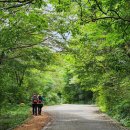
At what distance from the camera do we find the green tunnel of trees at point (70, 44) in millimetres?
13973

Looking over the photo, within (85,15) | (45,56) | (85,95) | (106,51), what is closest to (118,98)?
(106,51)

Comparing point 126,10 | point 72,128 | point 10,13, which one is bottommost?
point 72,128

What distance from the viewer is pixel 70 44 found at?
2384 cm

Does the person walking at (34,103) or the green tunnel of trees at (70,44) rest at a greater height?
the green tunnel of trees at (70,44)

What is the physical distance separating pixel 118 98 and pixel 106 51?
4601 mm

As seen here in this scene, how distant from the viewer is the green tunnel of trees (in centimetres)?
1397

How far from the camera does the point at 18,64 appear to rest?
78.3ft

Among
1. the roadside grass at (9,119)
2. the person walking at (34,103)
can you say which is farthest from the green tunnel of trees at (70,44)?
the person walking at (34,103)

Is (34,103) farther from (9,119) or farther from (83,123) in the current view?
(83,123)

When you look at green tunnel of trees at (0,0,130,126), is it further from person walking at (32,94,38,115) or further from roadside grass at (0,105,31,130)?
person walking at (32,94,38,115)

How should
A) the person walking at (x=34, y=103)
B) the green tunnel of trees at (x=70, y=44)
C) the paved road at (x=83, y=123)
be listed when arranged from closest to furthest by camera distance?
1. the green tunnel of trees at (x=70, y=44)
2. the paved road at (x=83, y=123)
3. the person walking at (x=34, y=103)

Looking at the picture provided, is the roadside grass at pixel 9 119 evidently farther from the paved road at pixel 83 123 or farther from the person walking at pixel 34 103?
the paved road at pixel 83 123

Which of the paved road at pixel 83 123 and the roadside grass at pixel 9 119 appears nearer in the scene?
the paved road at pixel 83 123

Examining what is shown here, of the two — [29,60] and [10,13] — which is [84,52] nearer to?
[29,60]
